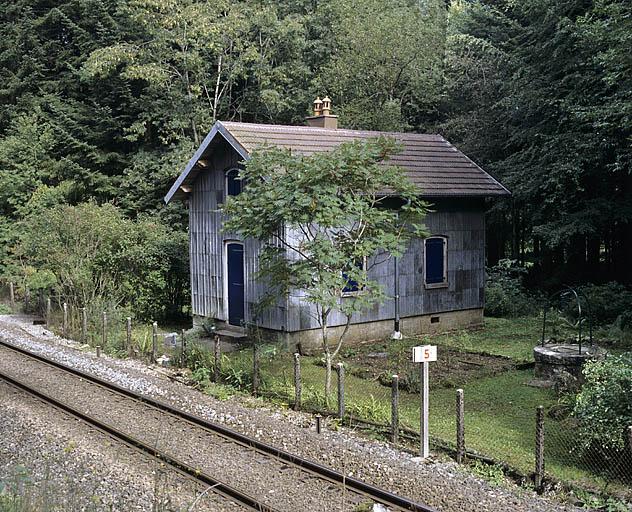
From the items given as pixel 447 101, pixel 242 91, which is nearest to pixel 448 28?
pixel 447 101

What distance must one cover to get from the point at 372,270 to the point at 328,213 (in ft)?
20.4

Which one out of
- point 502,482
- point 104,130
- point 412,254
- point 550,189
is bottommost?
point 502,482

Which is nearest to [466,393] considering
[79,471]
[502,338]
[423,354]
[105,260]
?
[423,354]

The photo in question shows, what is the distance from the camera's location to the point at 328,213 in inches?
443

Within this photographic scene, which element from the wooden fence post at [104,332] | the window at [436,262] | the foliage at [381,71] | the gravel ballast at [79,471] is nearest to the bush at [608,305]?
the window at [436,262]

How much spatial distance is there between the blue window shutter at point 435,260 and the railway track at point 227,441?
362 inches

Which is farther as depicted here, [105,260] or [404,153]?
[105,260]

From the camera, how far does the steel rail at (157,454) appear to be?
303 inches

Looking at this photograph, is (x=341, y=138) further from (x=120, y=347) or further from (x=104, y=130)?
(x=104, y=130)

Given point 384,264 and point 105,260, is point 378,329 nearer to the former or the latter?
point 384,264

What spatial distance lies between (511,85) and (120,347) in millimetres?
16652

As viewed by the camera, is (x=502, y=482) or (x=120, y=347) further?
(x=120, y=347)

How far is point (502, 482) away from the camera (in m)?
8.24

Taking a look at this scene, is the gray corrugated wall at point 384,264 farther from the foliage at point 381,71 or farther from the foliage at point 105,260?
the foliage at point 381,71
